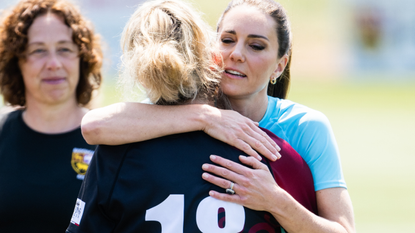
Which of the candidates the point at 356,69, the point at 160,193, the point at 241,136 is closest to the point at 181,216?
the point at 160,193

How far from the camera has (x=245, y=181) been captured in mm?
1631

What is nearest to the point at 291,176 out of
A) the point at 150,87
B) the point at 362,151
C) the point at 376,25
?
the point at 150,87

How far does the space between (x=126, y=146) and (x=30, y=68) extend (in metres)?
1.62

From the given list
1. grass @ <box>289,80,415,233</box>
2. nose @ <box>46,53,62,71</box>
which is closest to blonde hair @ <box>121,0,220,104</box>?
nose @ <box>46,53,62,71</box>

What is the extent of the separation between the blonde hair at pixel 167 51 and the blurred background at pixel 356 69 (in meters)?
8.02

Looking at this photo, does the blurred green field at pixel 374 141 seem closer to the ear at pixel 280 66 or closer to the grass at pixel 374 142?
the grass at pixel 374 142

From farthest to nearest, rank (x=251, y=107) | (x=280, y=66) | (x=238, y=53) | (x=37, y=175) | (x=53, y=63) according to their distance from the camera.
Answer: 1. (x=53, y=63)
2. (x=37, y=175)
3. (x=280, y=66)
4. (x=251, y=107)
5. (x=238, y=53)

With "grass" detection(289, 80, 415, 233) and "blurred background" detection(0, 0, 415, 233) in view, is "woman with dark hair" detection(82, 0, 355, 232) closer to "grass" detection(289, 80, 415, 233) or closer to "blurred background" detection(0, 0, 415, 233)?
"grass" detection(289, 80, 415, 233)

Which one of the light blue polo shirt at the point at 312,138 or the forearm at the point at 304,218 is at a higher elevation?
the light blue polo shirt at the point at 312,138

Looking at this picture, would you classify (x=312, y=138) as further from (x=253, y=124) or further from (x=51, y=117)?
(x=51, y=117)

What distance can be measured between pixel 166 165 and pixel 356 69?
68.7ft

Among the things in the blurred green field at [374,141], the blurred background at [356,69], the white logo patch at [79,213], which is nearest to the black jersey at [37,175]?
the blurred green field at [374,141]

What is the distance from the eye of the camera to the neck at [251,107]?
2.32 m

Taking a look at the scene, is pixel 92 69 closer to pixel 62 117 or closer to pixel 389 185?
pixel 62 117
